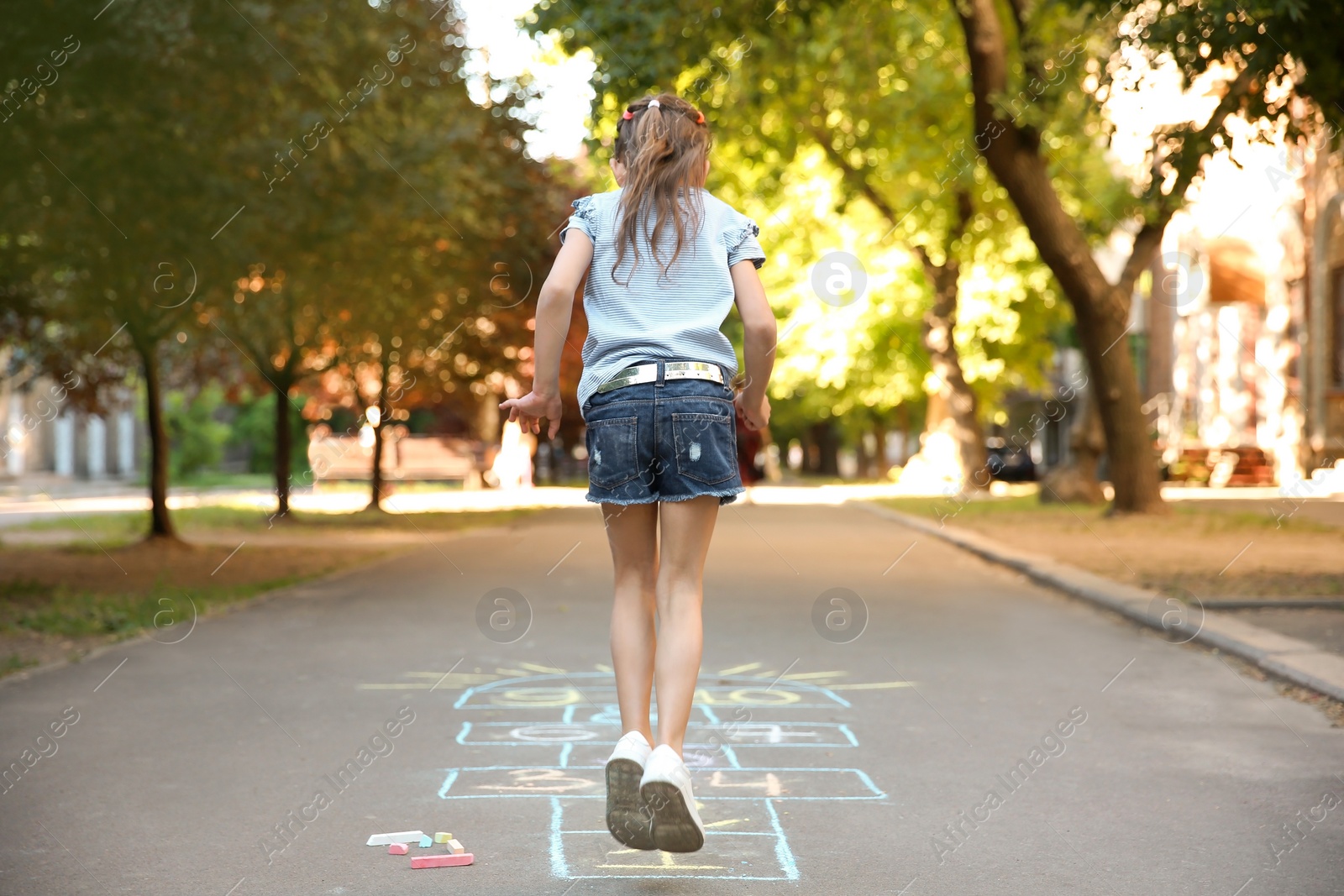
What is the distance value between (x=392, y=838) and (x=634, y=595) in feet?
3.49

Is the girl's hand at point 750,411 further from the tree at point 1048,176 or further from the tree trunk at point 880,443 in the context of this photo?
the tree trunk at point 880,443

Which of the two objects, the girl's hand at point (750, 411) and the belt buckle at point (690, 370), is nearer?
the belt buckle at point (690, 370)

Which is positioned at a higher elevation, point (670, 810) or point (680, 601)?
point (680, 601)

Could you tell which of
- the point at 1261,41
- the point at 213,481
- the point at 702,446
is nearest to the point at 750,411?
the point at 702,446

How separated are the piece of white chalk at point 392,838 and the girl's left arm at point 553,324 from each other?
1.31 m

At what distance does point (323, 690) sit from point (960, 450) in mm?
23269

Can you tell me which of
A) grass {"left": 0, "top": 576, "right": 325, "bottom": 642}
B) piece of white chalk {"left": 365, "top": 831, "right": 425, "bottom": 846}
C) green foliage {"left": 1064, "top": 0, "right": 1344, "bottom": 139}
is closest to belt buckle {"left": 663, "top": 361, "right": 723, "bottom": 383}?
piece of white chalk {"left": 365, "top": 831, "right": 425, "bottom": 846}

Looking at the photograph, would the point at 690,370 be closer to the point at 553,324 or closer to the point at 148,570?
the point at 553,324

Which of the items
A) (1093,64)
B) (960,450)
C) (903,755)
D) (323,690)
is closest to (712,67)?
(1093,64)

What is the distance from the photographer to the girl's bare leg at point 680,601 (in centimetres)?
401

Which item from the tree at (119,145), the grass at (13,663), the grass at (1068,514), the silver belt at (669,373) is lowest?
the grass at (1068,514)

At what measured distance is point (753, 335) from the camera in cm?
397

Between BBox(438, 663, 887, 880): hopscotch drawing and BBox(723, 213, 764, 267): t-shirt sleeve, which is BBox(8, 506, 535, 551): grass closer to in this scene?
BBox(438, 663, 887, 880): hopscotch drawing

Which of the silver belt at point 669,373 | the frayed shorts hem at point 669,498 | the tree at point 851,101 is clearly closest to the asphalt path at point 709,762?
the frayed shorts hem at point 669,498
